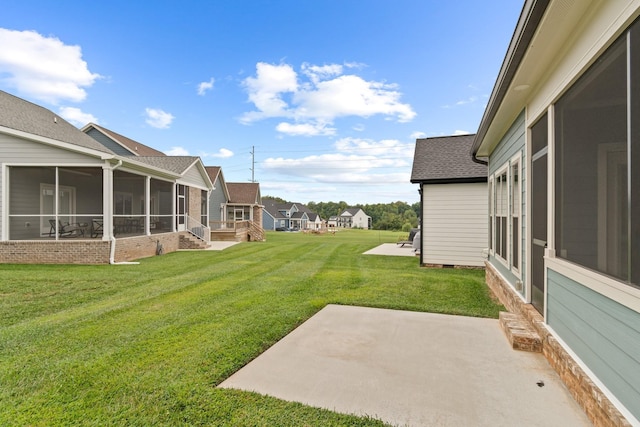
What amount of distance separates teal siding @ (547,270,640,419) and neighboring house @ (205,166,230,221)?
70.8 feet

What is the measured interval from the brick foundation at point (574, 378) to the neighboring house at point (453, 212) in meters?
5.30

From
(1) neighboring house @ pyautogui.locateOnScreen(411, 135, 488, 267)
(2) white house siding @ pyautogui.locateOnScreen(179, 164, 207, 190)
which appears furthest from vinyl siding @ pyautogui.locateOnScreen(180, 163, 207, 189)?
(1) neighboring house @ pyautogui.locateOnScreen(411, 135, 488, 267)

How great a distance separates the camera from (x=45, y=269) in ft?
28.6

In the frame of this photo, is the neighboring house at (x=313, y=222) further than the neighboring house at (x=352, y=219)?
No

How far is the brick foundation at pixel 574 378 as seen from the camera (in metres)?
1.98

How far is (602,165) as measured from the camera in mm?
2473

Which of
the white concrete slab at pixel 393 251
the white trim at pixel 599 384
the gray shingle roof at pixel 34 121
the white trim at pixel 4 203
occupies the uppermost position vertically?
the gray shingle roof at pixel 34 121

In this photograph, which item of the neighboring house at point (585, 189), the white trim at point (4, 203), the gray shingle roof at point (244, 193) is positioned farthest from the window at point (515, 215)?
the gray shingle roof at point (244, 193)

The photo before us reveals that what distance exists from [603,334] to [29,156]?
1356 cm

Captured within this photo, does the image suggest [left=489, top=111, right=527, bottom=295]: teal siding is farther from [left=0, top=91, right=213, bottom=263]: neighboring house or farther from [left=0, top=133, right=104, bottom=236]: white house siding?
[left=0, top=133, right=104, bottom=236]: white house siding

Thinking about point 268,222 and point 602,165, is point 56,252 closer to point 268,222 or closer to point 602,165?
point 602,165

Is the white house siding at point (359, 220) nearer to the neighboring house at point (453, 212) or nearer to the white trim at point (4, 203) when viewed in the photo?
the neighboring house at point (453, 212)

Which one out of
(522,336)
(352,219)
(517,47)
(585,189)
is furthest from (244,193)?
(352,219)

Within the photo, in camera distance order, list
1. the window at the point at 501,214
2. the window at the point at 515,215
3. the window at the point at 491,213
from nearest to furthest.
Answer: the window at the point at 515,215, the window at the point at 501,214, the window at the point at 491,213
